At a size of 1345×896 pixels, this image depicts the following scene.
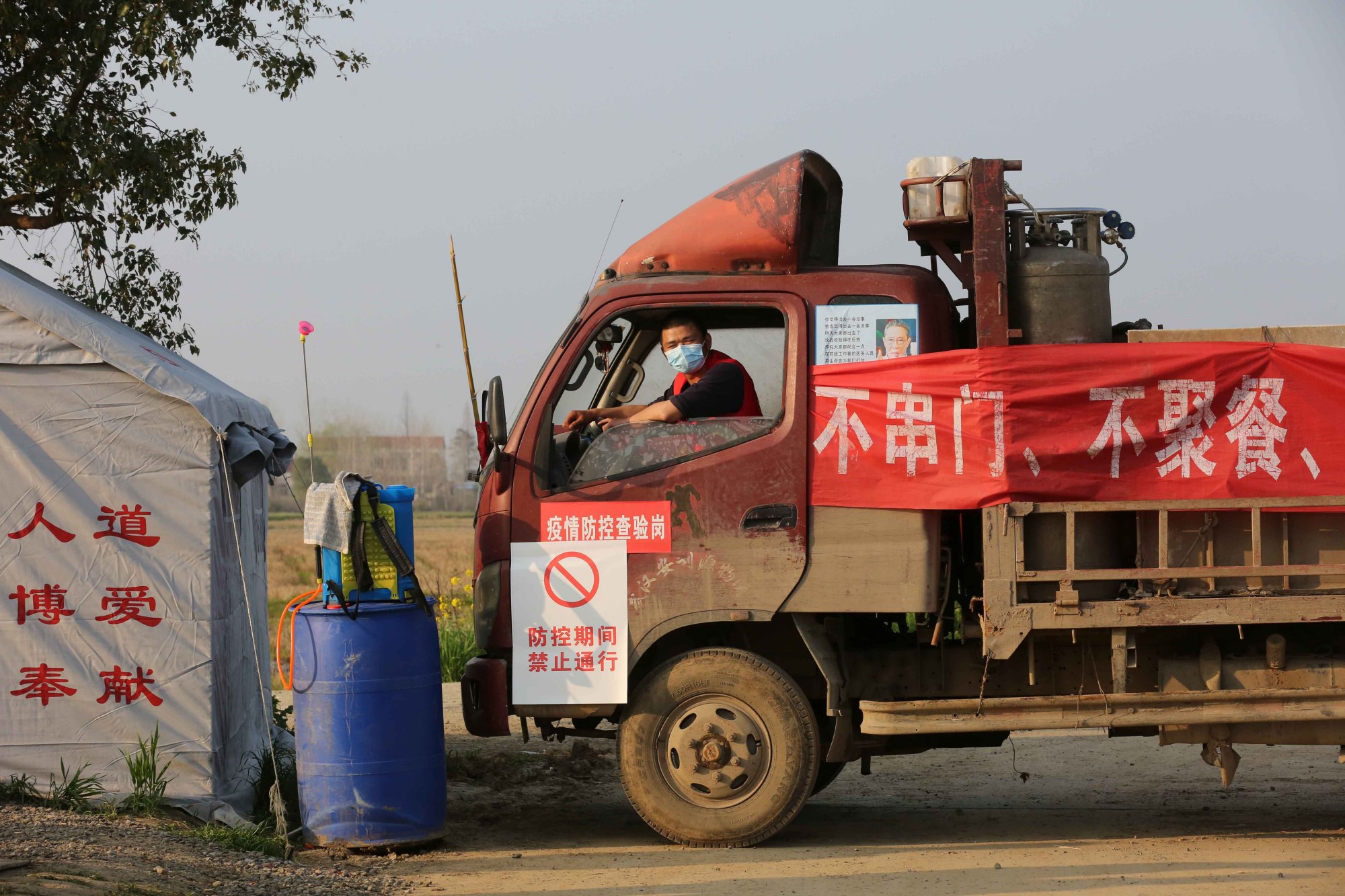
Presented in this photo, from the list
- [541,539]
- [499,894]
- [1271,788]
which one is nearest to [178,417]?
[541,539]

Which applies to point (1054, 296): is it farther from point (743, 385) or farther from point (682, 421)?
point (682, 421)

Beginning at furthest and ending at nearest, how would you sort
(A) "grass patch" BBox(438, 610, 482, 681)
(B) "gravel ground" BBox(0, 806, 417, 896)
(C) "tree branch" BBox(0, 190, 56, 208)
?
(A) "grass patch" BBox(438, 610, 482, 681) < (C) "tree branch" BBox(0, 190, 56, 208) < (B) "gravel ground" BBox(0, 806, 417, 896)

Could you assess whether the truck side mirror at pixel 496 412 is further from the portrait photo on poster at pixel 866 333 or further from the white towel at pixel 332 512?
the portrait photo on poster at pixel 866 333

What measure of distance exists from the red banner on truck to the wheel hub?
3.43ft

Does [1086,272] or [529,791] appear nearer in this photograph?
[1086,272]

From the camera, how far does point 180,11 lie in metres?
8.73

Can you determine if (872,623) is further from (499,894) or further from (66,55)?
(66,55)

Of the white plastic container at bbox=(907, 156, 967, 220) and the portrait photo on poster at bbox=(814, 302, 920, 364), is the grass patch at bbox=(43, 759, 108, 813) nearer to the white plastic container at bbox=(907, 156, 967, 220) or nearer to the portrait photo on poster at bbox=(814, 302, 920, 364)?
the portrait photo on poster at bbox=(814, 302, 920, 364)

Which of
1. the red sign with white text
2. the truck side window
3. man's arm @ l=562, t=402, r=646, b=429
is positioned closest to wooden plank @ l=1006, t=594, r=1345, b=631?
the truck side window

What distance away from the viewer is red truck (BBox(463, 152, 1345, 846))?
5.54 meters

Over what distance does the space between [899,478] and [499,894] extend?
2403 mm

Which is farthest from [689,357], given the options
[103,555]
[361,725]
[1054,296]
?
[103,555]

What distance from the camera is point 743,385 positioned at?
6.02 metres

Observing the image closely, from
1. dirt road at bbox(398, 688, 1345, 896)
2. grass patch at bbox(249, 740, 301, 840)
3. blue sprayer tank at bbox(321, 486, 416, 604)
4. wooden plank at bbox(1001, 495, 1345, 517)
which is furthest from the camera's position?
grass patch at bbox(249, 740, 301, 840)
